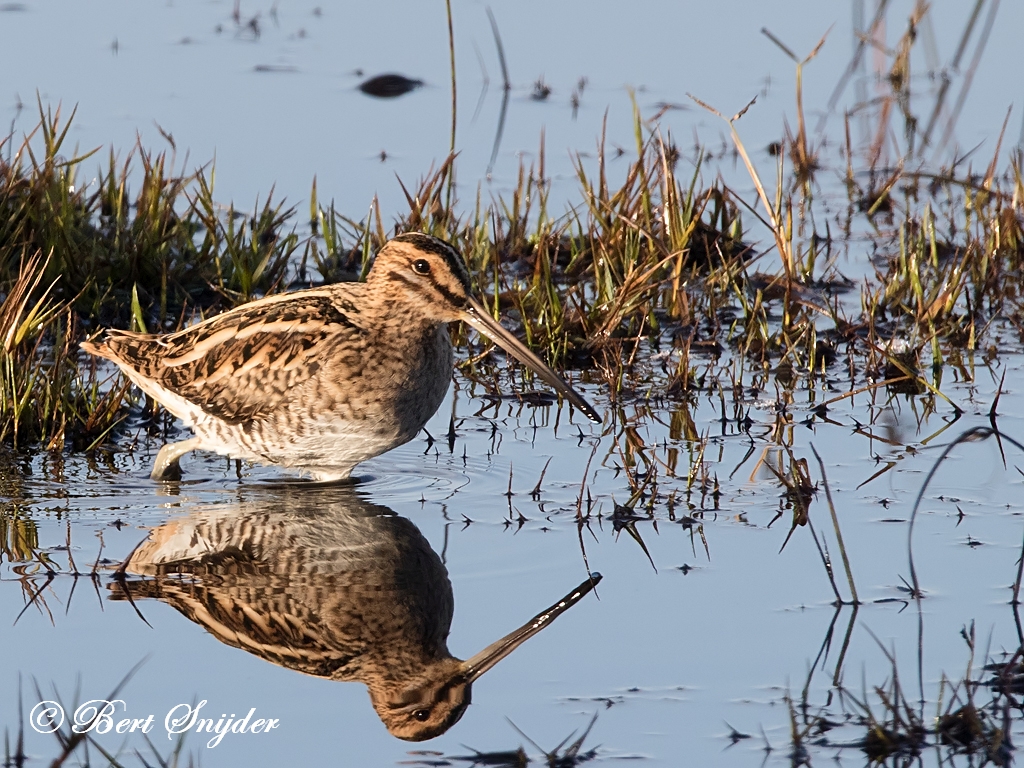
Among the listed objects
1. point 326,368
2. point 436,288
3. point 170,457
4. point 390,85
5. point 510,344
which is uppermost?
point 390,85

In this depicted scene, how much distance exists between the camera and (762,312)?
7508 millimetres

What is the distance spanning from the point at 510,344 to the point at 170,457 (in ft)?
4.40

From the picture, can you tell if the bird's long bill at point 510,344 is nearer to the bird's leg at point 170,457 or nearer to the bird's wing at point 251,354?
the bird's wing at point 251,354

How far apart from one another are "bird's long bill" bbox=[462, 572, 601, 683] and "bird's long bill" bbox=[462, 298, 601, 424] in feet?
4.15

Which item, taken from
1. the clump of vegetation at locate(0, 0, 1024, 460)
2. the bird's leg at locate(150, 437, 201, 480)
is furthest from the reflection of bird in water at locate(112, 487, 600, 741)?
the clump of vegetation at locate(0, 0, 1024, 460)

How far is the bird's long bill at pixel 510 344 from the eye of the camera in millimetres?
5977

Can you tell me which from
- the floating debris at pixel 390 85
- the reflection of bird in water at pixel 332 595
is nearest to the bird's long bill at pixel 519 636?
the reflection of bird in water at pixel 332 595

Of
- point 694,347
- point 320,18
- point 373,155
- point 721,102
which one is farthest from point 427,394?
point 320,18

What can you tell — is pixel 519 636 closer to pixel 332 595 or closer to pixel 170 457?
pixel 332 595

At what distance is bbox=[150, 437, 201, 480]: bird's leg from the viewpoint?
5922 mm

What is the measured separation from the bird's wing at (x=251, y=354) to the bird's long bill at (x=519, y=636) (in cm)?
145

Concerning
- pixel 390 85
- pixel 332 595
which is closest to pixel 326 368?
pixel 332 595

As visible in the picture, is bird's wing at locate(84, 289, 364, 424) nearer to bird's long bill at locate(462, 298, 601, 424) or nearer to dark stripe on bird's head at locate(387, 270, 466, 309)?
dark stripe on bird's head at locate(387, 270, 466, 309)

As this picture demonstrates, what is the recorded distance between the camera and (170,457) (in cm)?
591
